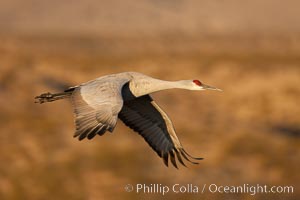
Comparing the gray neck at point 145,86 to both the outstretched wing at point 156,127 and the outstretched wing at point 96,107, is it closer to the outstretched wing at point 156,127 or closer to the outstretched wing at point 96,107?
the outstretched wing at point 96,107

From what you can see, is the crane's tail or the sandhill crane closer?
the sandhill crane

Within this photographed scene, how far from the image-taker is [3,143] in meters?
23.1

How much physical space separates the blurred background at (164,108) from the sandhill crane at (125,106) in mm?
4718

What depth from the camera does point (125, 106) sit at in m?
14.7

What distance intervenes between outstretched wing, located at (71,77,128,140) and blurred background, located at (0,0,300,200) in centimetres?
721

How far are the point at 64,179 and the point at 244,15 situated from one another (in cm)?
5965

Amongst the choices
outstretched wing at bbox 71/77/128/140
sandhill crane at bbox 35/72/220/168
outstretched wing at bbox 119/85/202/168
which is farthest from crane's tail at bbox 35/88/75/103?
outstretched wing at bbox 119/85/202/168

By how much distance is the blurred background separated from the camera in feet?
70.6

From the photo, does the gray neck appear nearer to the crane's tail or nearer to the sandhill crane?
the sandhill crane

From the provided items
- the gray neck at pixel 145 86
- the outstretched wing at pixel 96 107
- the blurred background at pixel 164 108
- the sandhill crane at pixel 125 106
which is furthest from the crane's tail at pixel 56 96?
the blurred background at pixel 164 108

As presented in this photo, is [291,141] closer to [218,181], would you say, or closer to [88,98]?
[218,181]

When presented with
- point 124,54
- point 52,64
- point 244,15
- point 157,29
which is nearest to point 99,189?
point 52,64

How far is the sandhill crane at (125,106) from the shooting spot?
38.7 feet

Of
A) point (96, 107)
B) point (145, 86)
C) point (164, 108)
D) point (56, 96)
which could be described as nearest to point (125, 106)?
point (145, 86)
